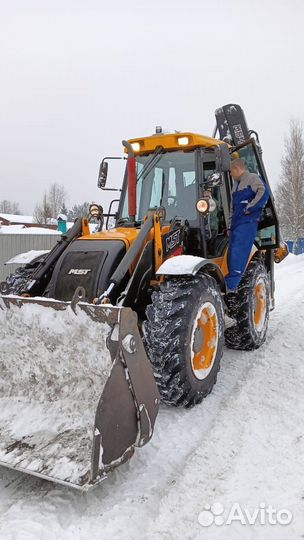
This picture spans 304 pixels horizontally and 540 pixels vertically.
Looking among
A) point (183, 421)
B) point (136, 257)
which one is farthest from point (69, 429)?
point (136, 257)

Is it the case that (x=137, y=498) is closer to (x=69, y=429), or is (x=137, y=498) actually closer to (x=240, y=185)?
(x=69, y=429)

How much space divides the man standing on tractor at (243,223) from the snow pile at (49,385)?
235cm

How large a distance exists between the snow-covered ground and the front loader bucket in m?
0.19

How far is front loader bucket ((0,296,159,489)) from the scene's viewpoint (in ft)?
8.81

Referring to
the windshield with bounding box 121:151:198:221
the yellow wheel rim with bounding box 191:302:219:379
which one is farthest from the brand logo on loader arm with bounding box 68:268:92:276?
the windshield with bounding box 121:151:198:221

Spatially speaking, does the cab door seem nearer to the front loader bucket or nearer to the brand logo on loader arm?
the brand logo on loader arm

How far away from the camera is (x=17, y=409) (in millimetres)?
3307

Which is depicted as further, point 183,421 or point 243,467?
point 183,421

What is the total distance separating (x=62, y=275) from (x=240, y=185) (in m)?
2.41

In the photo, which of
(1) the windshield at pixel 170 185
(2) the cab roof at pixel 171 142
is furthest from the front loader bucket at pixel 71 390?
(2) the cab roof at pixel 171 142

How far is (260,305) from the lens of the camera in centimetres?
588

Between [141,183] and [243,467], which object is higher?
[141,183]
